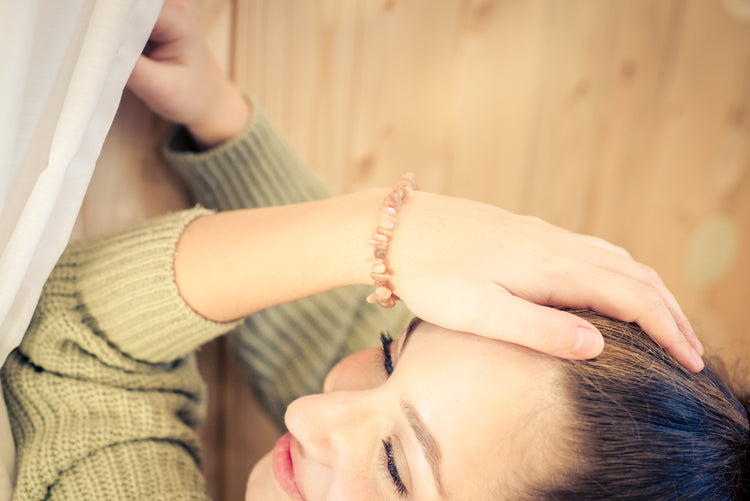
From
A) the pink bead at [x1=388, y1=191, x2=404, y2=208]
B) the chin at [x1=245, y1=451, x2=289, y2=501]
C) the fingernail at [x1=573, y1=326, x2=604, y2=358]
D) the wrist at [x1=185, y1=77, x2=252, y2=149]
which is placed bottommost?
the chin at [x1=245, y1=451, x2=289, y2=501]

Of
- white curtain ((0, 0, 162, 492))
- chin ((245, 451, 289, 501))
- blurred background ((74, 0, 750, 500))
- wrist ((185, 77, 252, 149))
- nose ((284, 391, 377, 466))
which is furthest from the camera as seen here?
blurred background ((74, 0, 750, 500))

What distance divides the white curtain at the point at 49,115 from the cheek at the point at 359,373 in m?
0.39

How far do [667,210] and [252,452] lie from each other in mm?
1385

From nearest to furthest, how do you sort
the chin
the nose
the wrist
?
the nose
the chin
the wrist

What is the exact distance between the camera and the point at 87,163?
2.05ft

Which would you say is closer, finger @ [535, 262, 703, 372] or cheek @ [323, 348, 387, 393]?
finger @ [535, 262, 703, 372]

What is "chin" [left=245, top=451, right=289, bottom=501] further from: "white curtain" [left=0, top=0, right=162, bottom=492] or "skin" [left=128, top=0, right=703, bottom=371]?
"white curtain" [left=0, top=0, right=162, bottom=492]

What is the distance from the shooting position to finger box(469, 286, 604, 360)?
0.56 m

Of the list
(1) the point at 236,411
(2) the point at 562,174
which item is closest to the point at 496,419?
(1) the point at 236,411

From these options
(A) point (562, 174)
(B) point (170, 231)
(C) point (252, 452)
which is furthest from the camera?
(A) point (562, 174)

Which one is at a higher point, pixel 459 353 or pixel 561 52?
pixel 561 52

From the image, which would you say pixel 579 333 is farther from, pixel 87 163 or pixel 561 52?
pixel 561 52

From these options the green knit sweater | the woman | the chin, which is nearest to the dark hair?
the woman

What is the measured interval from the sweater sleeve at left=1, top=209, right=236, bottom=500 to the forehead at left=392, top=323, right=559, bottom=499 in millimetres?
363
